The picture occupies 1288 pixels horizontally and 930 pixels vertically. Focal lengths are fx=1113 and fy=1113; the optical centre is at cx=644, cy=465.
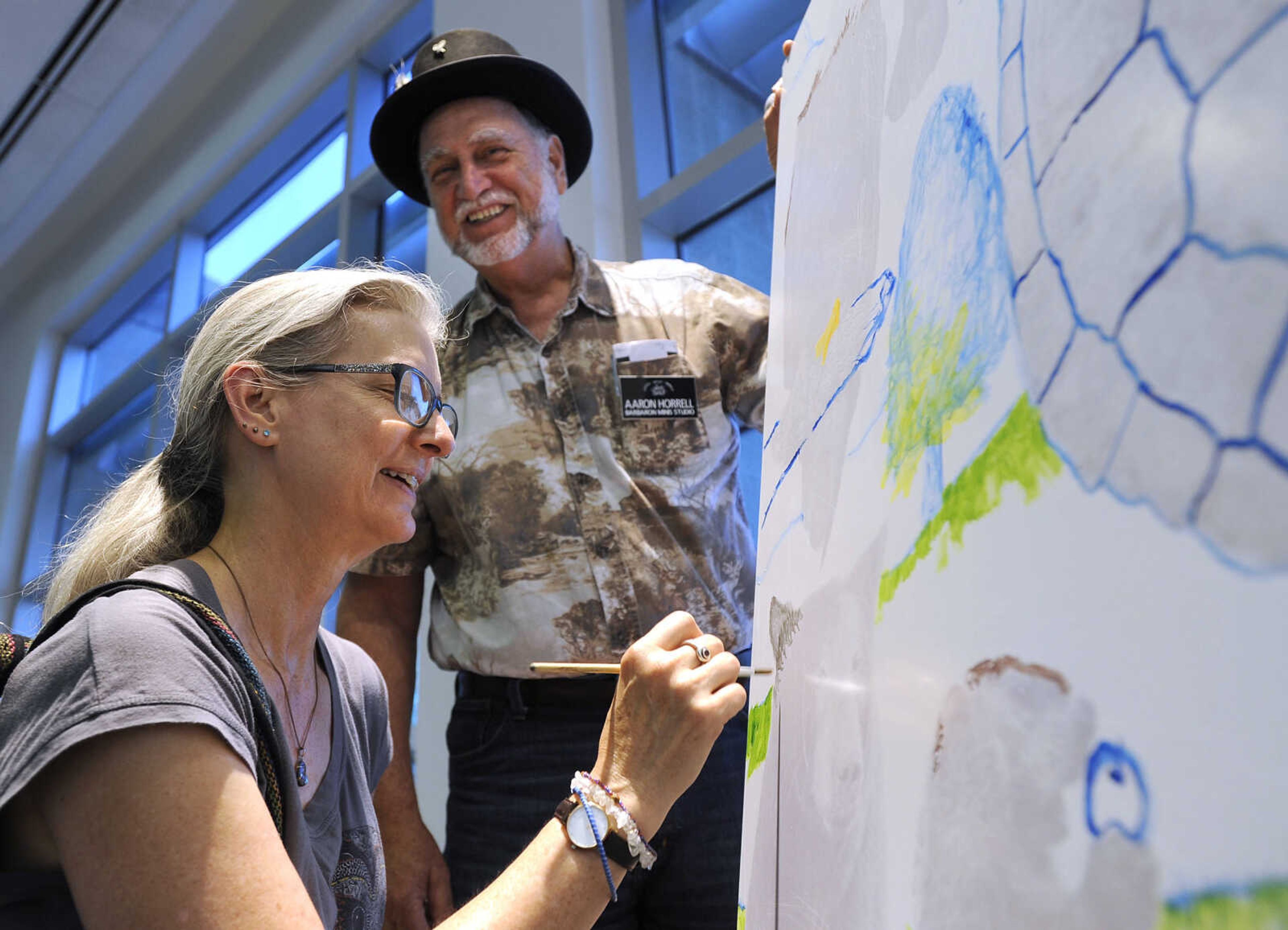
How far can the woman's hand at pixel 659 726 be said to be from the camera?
73 cm

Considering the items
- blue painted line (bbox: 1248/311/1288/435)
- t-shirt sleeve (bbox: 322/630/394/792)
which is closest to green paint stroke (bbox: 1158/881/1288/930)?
blue painted line (bbox: 1248/311/1288/435)

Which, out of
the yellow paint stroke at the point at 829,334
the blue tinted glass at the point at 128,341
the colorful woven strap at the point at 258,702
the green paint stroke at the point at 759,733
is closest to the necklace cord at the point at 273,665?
the colorful woven strap at the point at 258,702

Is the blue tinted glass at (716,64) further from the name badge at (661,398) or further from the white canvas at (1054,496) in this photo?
the white canvas at (1054,496)

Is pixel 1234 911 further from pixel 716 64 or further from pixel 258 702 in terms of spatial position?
pixel 716 64

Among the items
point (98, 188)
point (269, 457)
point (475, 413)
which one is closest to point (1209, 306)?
point (269, 457)

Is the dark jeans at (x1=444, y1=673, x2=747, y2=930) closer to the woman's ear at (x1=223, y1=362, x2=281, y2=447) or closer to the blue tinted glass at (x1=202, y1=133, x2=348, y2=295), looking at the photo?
the woman's ear at (x1=223, y1=362, x2=281, y2=447)

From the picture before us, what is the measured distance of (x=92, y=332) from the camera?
182 inches

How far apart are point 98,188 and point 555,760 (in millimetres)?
3999

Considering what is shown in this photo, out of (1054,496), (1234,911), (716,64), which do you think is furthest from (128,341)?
(1234,911)

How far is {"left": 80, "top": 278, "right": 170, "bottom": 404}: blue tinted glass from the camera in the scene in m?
4.40

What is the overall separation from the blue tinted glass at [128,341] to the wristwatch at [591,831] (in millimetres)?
4041

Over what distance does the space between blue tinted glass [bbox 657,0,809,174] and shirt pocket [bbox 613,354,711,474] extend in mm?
1106

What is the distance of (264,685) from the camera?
0.79 meters

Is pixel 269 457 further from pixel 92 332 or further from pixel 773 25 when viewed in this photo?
pixel 92 332
